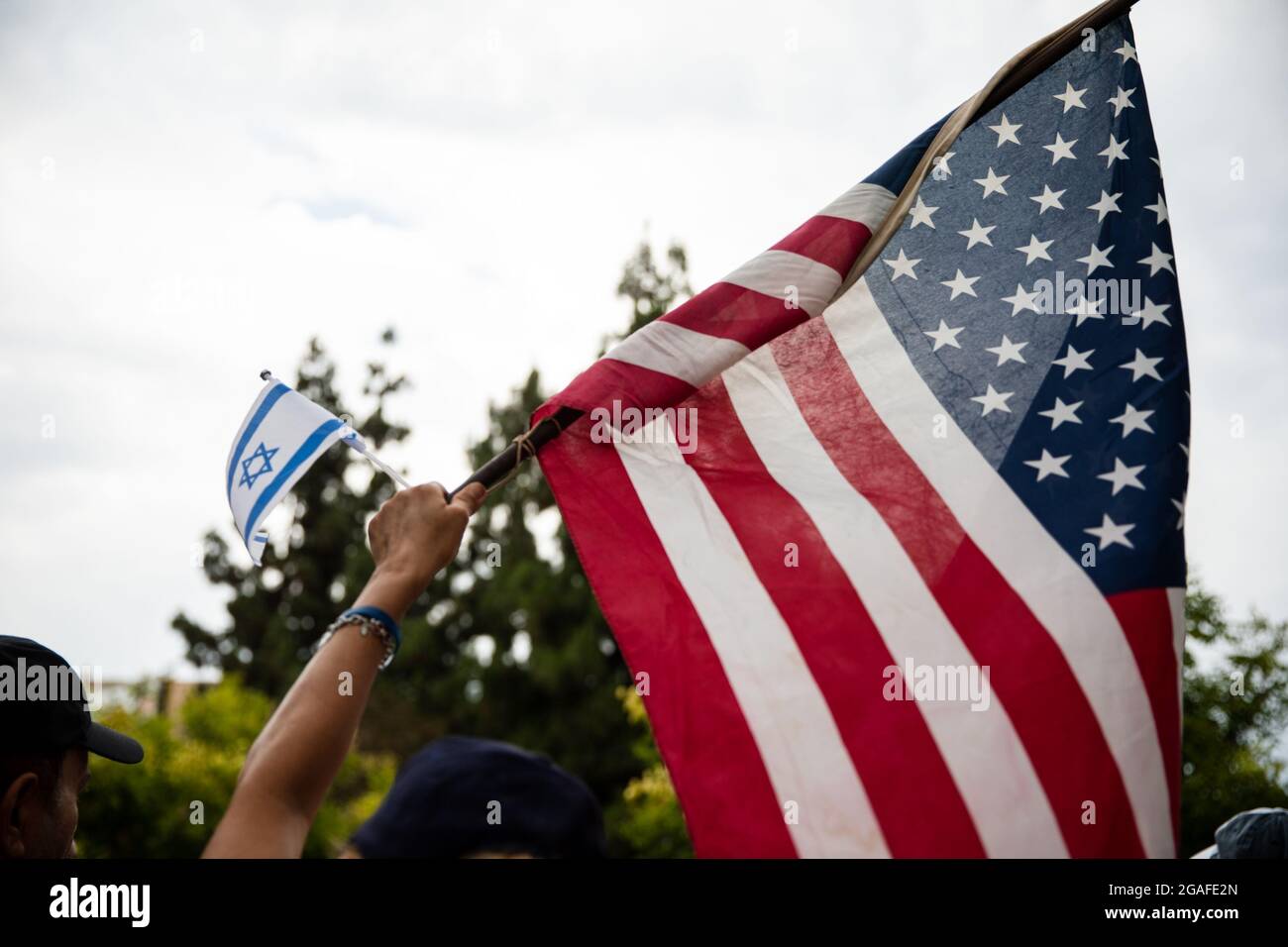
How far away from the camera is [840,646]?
2.65m

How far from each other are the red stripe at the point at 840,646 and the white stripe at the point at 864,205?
62 centimetres

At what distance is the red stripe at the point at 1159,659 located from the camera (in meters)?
2.30

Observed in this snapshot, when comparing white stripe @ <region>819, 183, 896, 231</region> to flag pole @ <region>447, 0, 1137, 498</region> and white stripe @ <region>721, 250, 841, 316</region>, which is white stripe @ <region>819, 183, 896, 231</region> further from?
white stripe @ <region>721, 250, 841, 316</region>

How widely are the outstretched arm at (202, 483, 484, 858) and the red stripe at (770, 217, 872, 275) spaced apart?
1.62 meters

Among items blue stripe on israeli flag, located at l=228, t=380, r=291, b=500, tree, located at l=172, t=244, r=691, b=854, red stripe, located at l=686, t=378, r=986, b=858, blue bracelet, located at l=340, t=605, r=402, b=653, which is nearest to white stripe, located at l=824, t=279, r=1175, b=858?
red stripe, located at l=686, t=378, r=986, b=858

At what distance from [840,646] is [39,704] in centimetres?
173

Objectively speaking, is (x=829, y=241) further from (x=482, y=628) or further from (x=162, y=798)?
(x=482, y=628)

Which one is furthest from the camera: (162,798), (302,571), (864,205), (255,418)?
(302,571)

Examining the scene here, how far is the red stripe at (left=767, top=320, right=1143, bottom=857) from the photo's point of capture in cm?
231

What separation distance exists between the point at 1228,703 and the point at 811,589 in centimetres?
2028

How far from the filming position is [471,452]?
28.9 metres

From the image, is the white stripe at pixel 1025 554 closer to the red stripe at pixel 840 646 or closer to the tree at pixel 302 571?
the red stripe at pixel 840 646

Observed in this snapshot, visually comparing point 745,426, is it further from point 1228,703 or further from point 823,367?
point 1228,703

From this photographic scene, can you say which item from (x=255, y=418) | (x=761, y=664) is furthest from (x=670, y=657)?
(x=255, y=418)
